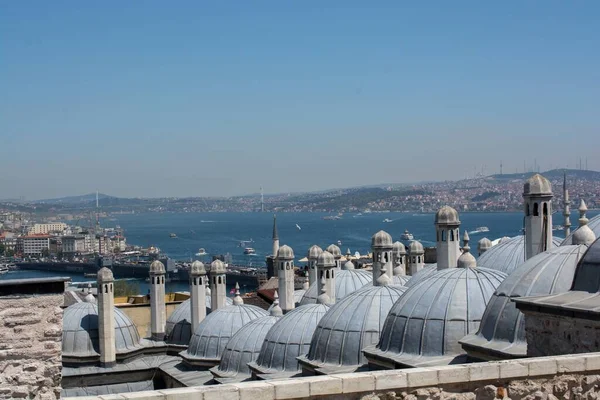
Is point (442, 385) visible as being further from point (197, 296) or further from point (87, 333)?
point (87, 333)

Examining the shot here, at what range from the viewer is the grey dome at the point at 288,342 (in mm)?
18594

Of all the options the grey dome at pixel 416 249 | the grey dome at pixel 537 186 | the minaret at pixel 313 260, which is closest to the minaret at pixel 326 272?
the minaret at pixel 313 260

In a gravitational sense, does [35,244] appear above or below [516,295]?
below

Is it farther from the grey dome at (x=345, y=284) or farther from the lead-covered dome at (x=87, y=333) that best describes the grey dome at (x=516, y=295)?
the lead-covered dome at (x=87, y=333)

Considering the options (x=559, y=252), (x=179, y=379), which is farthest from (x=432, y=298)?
(x=179, y=379)

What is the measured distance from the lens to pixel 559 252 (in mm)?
12445

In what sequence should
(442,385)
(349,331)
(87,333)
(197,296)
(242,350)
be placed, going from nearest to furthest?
1. (442,385)
2. (349,331)
3. (242,350)
4. (87,333)
5. (197,296)

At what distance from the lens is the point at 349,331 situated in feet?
53.9

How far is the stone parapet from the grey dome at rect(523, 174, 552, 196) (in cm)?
1103

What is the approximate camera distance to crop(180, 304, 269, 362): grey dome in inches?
905

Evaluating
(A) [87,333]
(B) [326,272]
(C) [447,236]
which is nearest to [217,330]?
(B) [326,272]

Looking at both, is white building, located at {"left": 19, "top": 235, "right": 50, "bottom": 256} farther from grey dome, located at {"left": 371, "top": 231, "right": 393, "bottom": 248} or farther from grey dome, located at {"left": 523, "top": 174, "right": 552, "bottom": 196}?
grey dome, located at {"left": 523, "top": 174, "right": 552, "bottom": 196}

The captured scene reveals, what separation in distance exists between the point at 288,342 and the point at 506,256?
579 centimetres

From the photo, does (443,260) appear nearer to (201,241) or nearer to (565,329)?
(565,329)
